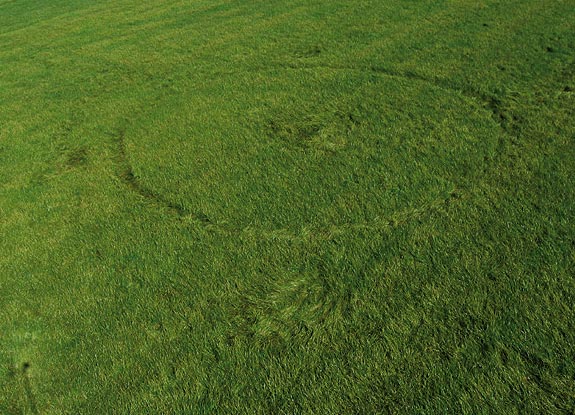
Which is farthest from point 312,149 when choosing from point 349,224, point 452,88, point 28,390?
point 28,390

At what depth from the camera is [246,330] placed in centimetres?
216

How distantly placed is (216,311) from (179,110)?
8.73 feet

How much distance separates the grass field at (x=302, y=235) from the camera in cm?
193

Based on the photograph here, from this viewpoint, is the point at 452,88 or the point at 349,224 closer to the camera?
the point at 349,224

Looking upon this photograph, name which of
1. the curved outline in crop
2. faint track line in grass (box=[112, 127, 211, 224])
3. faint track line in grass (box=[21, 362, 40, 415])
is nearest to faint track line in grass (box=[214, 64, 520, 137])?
the curved outline in crop

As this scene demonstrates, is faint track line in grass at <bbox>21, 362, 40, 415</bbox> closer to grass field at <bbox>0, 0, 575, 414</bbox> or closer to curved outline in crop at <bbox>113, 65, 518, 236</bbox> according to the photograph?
grass field at <bbox>0, 0, 575, 414</bbox>

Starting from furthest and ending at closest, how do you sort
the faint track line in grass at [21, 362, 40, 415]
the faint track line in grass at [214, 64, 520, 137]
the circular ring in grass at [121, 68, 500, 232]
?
the faint track line in grass at [214, 64, 520, 137], the circular ring in grass at [121, 68, 500, 232], the faint track line in grass at [21, 362, 40, 415]

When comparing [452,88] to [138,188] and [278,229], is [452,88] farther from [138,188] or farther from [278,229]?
[138,188]

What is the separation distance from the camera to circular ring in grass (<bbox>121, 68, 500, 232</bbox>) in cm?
290

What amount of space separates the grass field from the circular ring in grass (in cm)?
2

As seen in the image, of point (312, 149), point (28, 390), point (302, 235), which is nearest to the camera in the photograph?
point (28, 390)

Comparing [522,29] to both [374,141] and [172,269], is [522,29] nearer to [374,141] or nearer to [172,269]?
[374,141]

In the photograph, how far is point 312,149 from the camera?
11.5 ft

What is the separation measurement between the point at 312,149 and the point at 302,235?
41.6 inches
